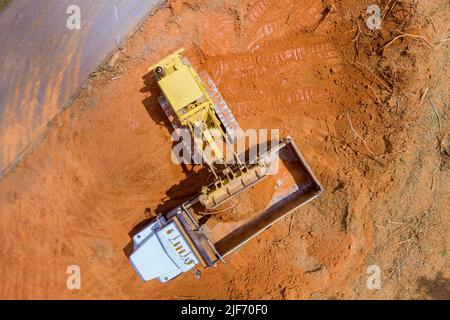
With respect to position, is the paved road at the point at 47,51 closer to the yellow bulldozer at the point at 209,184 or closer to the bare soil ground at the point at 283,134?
the bare soil ground at the point at 283,134

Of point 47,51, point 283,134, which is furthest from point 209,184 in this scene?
point 47,51

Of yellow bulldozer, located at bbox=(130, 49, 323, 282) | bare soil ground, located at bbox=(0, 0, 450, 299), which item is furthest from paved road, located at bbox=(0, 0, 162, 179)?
yellow bulldozer, located at bbox=(130, 49, 323, 282)

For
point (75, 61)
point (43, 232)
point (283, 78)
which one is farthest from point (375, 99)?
point (43, 232)

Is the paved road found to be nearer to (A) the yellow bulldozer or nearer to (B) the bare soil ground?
(B) the bare soil ground

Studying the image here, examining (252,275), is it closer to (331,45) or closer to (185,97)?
(185,97)

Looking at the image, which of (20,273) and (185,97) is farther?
(20,273)

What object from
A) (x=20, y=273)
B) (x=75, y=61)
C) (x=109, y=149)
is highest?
(x=75, y=61)

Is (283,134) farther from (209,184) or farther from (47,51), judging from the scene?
(47,51)
